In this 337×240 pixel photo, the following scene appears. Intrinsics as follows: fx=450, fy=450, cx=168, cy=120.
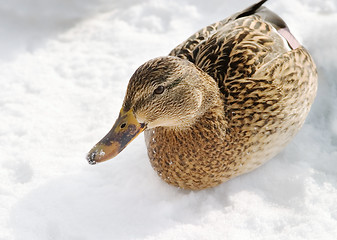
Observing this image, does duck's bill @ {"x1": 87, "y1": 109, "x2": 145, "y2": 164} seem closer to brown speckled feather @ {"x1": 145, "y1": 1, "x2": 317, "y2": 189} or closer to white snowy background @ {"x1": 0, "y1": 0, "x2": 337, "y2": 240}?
brown speckled feather @ {"x1": 145, "y1": 1, "x2": 317, "y2": 189}

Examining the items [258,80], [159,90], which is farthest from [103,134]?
[258,80]

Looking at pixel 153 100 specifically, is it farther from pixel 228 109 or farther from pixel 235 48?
pixel 235 48

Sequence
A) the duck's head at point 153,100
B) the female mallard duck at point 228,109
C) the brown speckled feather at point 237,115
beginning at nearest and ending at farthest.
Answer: the duck's head at point 153,100, the female mallard duck at point 228,109, the brown speckled feather at point 237,115

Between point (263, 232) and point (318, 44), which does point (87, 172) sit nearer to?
point (263, 232)

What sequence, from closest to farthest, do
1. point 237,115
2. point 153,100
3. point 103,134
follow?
point 153,100 → point 237,115 → point 103,134

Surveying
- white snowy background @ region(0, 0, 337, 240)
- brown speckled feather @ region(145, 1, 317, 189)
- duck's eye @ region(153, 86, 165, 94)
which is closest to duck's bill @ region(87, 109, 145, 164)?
duck's eye @ region(153, 86, 165, 94)

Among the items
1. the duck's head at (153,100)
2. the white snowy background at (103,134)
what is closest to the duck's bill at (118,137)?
the duck's head at (153,100)

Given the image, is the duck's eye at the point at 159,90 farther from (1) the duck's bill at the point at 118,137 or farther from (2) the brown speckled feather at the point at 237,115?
(2) the brown speckled feather at the point at 237,115
